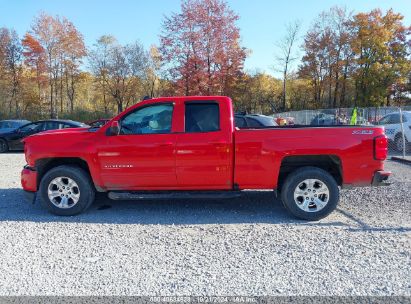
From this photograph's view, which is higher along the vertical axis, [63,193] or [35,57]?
[35,57]

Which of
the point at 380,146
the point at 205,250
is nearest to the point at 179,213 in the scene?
the point at 205,250

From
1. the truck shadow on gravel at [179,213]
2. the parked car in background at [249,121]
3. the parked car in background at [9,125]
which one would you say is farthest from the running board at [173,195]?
the parked car in background at [9,125]

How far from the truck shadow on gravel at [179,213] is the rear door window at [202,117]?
144cm

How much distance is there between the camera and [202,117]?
552cm

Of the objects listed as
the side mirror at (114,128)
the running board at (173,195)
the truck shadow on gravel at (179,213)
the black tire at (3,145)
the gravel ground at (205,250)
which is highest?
the side mirror at (114,128)

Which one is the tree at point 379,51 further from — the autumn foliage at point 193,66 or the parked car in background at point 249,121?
the parked car in background at point 249,121

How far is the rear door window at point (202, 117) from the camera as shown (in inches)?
214

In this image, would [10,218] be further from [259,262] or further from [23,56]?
[23,56]

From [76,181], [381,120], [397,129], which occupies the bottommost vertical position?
[76,181]

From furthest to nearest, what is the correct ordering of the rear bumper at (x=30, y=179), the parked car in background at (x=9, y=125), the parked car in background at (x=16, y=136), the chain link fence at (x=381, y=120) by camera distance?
the parked car in background at (x=9, y=125) → the parked car in background at (x=16, y=136) → the chain link fence at (x=381, y=120) → the rear bumper at (x=30, y=179)

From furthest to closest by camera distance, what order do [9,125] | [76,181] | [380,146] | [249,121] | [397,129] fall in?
1. [9,125]
2. [397,129]
3. [249,121]
4. [76,181]
5. [380,146]

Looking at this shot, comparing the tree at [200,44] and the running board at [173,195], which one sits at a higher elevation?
the tree at [200,44]

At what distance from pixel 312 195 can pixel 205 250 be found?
2119mm

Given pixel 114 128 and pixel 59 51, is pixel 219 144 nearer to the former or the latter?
pixel 114 128
